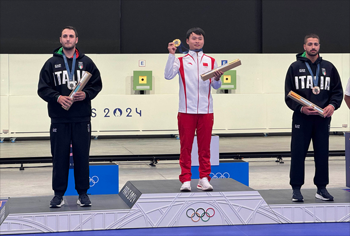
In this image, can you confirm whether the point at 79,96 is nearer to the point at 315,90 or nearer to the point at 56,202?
the point at 56,202

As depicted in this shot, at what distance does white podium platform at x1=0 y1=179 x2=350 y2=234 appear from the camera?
155 inches

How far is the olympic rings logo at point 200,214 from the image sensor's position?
4.17m

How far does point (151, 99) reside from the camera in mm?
12172

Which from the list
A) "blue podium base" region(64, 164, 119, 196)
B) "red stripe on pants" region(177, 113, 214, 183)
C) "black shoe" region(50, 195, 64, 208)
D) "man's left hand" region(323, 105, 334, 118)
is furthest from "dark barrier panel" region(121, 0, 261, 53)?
"black shoe" region(50, 195, 64, 208)

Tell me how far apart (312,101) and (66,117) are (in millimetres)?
2359

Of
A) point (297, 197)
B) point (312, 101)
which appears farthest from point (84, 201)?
point (312, 101)

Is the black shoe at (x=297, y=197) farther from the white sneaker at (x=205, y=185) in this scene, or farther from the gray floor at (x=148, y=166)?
the gray floor at (x=148, y=166)

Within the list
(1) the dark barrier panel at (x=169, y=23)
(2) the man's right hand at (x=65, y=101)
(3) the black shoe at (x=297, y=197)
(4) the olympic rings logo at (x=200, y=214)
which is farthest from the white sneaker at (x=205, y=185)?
(1) the dark barrier panel at (x=169, y=23)

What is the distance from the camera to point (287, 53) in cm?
1338

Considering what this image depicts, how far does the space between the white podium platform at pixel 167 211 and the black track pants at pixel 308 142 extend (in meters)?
0.25

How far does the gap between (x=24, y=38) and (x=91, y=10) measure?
2.03 m

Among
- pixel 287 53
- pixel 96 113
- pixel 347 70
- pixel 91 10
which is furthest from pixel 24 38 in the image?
pixel 347 70

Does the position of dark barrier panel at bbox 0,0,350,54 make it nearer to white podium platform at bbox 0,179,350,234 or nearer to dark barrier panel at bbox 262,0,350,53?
dark barrier panel at bbox 262,0,350,53

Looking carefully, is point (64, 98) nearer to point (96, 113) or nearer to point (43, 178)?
point (43, 178)
